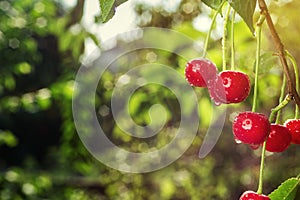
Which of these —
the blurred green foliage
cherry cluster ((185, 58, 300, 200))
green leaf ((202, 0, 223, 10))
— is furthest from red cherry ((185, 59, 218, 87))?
the blurred green foliage

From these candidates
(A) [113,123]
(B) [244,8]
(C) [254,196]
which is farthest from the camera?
(A) [113,123]

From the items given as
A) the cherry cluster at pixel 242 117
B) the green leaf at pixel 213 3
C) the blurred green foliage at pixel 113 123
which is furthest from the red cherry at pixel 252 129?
the blurred green foliage at pixel 113 123

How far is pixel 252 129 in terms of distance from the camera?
0.76 meters

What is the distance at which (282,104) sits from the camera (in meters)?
0.74

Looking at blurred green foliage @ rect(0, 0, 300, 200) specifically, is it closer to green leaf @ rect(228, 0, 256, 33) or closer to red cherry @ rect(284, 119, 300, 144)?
red cherry @ rect(284, 119, 300, 144)

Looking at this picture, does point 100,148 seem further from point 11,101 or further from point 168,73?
point 168,73

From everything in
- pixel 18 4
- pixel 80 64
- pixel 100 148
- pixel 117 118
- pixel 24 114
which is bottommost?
pixel 24 114

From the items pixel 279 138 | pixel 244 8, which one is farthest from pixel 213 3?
pixel 279 138

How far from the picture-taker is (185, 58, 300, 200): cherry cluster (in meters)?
0.78

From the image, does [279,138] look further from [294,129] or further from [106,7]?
[106,7]

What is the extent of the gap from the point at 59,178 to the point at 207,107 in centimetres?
185

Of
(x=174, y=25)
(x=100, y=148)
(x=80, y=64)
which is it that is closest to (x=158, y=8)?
(x=174, y=25)

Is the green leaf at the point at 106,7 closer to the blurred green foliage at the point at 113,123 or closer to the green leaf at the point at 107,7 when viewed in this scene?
the green leaf at the point at 107,7

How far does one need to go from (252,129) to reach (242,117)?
61 mm
